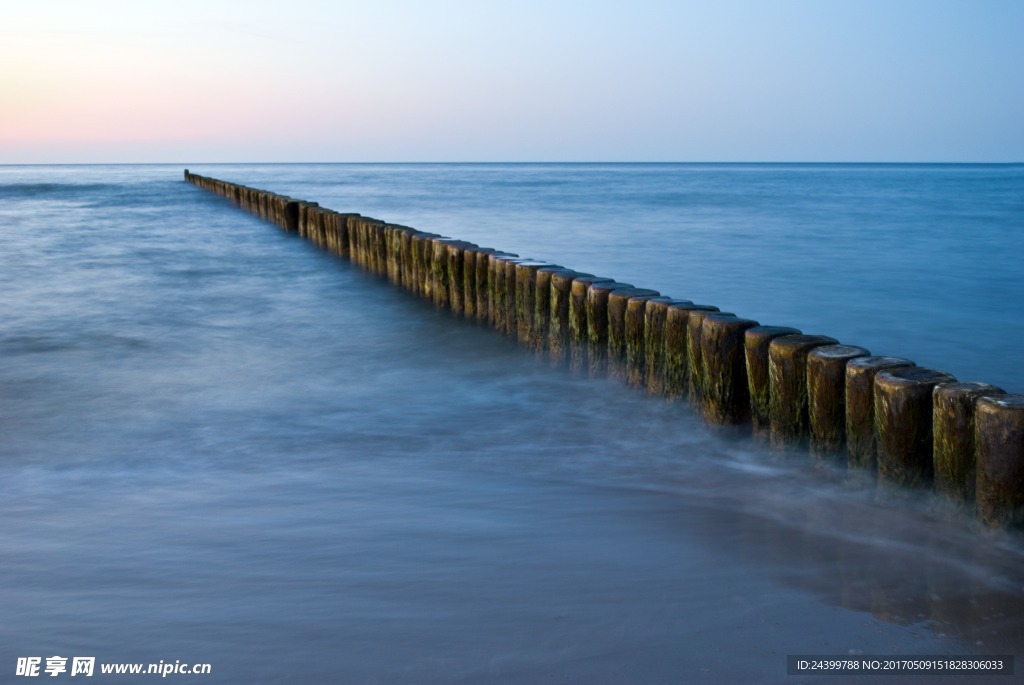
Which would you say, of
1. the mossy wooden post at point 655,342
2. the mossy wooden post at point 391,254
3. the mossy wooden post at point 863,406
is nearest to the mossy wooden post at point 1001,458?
the mossy wooden post at point 863,406

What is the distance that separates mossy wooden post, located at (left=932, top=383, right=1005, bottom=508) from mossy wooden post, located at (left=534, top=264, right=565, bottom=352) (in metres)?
2.99

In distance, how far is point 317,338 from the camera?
7.50 meters

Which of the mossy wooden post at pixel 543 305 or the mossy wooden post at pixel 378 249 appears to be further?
the mossy wooden post at pixel 378 249

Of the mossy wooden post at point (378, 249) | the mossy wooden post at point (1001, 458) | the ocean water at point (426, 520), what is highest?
the mossy wooden post at point (378, 249)

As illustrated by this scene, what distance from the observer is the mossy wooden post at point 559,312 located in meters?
5.70

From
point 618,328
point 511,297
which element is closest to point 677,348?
point 618,328

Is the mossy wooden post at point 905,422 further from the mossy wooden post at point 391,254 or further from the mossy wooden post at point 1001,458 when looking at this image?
the mossy wooden post at point 391,254

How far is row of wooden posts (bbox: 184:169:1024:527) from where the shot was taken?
3.08m

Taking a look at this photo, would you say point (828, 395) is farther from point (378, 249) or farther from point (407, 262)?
point (378, 249)

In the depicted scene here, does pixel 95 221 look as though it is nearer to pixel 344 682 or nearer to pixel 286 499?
pixel 286 499

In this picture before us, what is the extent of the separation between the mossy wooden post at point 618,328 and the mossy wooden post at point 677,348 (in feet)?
1.22

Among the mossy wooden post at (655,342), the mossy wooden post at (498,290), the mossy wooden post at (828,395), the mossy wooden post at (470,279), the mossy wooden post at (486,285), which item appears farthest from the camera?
the mossy wooden post at (470,279)

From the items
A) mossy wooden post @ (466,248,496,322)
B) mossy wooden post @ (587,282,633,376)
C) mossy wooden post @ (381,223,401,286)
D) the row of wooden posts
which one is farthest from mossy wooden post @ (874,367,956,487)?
mossy wooden post @ (381,223,401,286)

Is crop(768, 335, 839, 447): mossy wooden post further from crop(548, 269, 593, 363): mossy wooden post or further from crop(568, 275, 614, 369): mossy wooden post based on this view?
crop(548, 269, 593, 363): mossy wooden post
